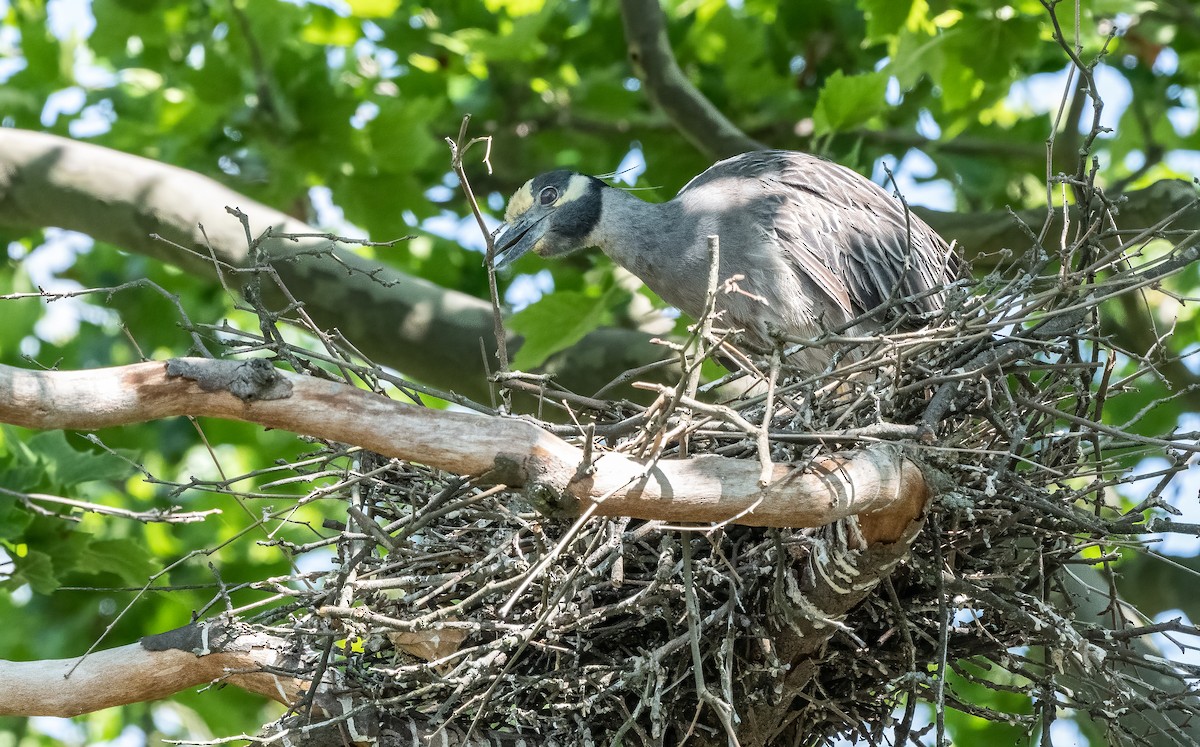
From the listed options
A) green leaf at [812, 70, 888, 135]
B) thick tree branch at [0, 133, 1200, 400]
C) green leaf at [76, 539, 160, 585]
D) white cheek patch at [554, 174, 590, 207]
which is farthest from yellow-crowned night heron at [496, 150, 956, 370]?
green leaf at [76, 539, 160, 585]

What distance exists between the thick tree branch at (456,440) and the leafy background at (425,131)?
221 centimetres

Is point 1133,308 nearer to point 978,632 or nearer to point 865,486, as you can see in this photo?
point 978,632

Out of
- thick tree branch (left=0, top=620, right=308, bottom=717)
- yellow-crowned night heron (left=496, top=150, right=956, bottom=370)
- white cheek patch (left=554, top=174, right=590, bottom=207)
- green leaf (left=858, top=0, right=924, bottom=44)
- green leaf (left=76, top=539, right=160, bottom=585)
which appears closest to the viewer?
thick tree branch (left=0, top=620, right=308, bottom=717)

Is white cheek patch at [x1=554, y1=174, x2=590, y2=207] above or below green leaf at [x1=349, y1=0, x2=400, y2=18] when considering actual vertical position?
below

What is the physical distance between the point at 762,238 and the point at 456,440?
189cm

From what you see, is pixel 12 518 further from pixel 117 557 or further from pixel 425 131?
pixel 425 131

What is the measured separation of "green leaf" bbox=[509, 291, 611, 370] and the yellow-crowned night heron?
0.64 feet

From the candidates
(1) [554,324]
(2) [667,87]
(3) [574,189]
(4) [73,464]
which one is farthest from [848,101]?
(4) [73,464]

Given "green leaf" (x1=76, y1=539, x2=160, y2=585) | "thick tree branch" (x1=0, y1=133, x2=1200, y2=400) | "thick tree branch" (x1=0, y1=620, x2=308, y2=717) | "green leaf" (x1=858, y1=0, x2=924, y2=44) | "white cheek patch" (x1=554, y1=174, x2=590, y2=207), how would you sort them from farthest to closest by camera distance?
1. "thick tree branch" (x1=0, y1=133, x2=1200, y2=400)
2. "green leaf" (x1=858, y1=0, x2=924, y2=44)
3. "white cheek patch" (x1=554, y1=174, x2=590, y2=207)
4. "green leaf" (x1=76, y1=539, x2=160, y2=585)
5. "thick tree branch" (x1=0, y1=620, x2=308, y2=717)

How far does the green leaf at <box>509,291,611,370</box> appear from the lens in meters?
4.29

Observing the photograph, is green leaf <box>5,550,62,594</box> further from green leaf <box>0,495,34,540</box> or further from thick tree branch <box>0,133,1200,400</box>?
thick tree branch <box>0,133,1200,400</box>

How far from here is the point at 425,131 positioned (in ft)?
17.2

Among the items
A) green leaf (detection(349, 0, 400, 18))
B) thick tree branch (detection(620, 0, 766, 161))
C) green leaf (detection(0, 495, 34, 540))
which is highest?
thick tree branch (detection(620, 0, 766, 161))

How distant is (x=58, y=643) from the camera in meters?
5.06
